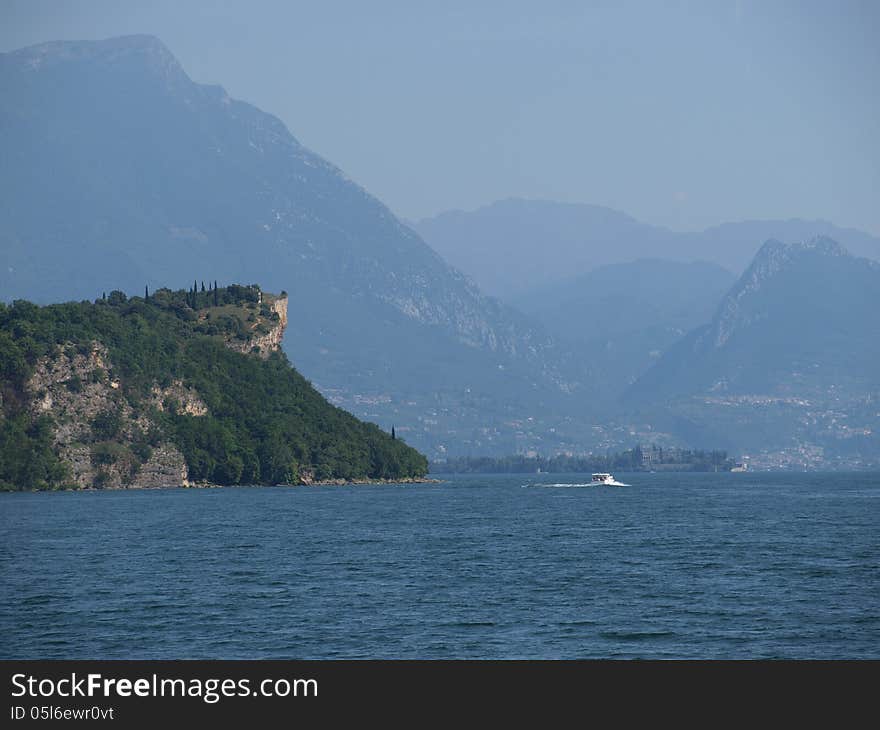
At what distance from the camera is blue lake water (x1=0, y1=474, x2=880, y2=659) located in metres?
70.1

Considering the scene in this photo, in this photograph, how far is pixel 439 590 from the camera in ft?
300

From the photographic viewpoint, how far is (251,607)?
3302 inches

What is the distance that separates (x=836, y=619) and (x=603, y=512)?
112336 millimetres

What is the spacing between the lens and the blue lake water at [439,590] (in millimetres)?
70062
